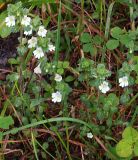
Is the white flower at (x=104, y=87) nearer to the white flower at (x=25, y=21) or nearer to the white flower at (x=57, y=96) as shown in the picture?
the white flower at (x=57, y=96)

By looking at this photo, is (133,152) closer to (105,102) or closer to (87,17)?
(105,102)

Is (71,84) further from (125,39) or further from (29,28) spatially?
(29,28)

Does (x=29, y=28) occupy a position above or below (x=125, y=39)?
above

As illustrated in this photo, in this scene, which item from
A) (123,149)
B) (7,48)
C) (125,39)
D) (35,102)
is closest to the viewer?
(123,149)

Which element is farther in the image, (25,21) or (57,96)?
(57,96)

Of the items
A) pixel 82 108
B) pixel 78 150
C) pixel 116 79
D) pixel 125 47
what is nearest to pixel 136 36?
pixel 125 47

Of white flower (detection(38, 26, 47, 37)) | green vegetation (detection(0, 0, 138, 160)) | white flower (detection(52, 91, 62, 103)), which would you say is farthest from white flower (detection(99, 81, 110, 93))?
white flower (detection(38, 26, 47, 37))

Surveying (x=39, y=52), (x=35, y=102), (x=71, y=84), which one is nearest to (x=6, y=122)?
(x=35, y=102)
